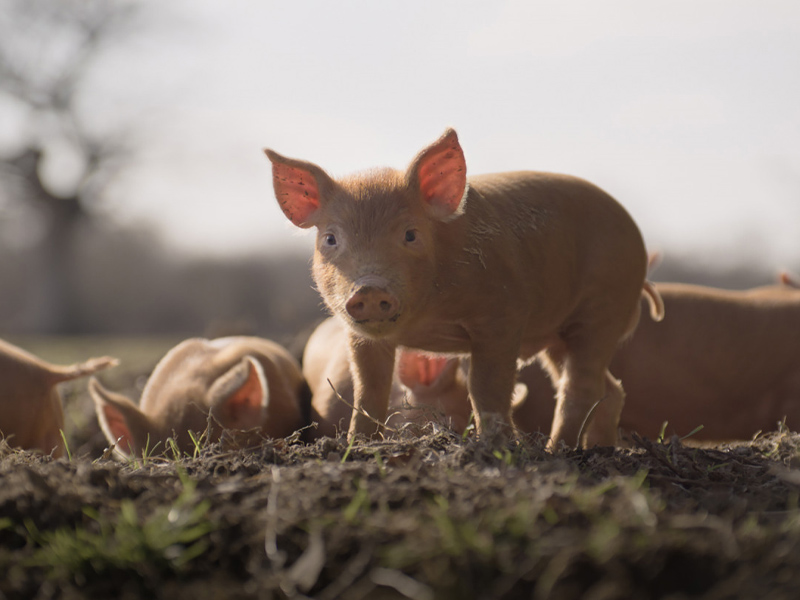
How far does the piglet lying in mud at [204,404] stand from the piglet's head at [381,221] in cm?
119

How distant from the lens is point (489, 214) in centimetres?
362

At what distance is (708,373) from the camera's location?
5.66 meters

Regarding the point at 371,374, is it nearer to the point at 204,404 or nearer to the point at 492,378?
the point at 492,378

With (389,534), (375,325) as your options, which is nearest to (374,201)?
(375,325)

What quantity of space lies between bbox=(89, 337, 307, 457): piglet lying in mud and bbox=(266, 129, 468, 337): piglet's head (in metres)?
1.19

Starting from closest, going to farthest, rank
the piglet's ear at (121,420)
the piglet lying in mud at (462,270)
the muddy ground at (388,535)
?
the muddy ground at (388,535)
the piglet lying in mud at (462,270)
the piglet's ear at (121,420)

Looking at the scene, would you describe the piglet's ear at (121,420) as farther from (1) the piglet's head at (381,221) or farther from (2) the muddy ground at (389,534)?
(2) the muddy ground at (389,534)

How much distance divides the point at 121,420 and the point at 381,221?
2.16 meters

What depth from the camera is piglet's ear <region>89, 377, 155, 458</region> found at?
432 cm

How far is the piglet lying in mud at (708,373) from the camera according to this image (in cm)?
552

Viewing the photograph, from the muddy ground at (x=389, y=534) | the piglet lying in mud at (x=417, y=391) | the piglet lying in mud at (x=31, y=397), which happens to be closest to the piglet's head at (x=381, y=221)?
the muddy ground at (x=389, y=534)

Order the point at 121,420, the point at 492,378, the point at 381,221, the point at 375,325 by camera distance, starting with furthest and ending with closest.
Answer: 1. the point at 121,420
2. the point at 492,378
3. the point at 381,221
4. the point at 375,325

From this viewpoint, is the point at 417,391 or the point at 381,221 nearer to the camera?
the point at 381,221

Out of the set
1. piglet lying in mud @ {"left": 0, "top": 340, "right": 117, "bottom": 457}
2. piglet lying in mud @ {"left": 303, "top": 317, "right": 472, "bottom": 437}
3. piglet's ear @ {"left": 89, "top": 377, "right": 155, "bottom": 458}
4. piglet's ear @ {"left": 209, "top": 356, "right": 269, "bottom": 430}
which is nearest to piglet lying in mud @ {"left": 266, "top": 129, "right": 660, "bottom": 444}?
piglet lying in mud @ {"left": 303, "top": 317, "right": 472, "bottom": 437}
